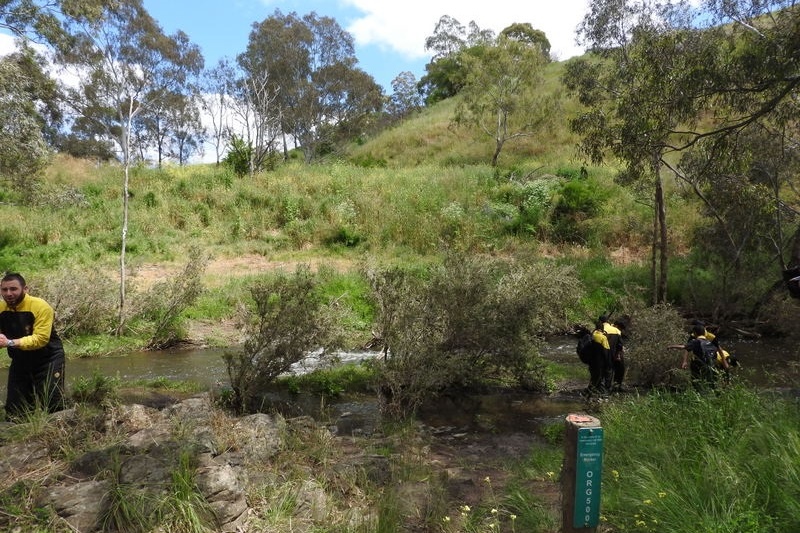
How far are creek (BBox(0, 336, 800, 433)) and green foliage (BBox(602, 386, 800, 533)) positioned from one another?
2148 millimetres

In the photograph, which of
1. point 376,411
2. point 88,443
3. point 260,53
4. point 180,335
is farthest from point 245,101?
point 88,443

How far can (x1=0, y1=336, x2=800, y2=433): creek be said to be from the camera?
869 centimetres

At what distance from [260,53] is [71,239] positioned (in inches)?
908

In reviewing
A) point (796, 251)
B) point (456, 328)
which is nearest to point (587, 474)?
point (456, 328)

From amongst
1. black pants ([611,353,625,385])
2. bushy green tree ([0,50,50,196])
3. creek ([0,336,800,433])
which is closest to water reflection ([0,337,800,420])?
creek ([0,336,800,433])

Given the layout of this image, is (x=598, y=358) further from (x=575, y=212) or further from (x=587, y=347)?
(x=575, y=212)

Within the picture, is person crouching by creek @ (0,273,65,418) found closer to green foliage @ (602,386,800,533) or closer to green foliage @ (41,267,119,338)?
green foliage @ (602,386,800,533)

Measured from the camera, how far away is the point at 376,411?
9.08 meters

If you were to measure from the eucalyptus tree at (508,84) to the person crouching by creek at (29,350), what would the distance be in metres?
27.5

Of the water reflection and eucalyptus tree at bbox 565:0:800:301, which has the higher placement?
eucalyptus tree at bbox 565:0:800:301

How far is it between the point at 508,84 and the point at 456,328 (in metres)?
24.0

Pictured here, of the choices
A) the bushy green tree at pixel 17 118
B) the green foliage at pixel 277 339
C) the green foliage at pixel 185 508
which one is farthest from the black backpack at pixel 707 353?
the bushy green tree at pixel 17 118

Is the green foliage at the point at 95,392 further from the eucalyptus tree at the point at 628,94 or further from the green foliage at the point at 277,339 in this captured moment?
the eucalyptus tree at the point at 628,94

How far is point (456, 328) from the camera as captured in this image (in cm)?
953
